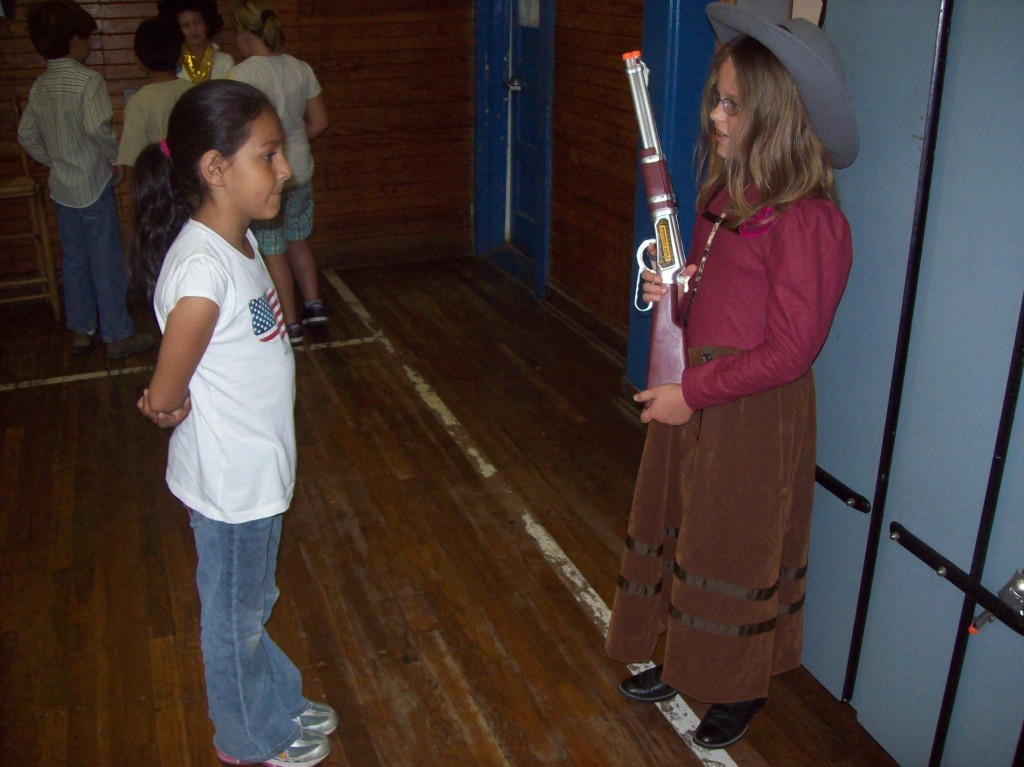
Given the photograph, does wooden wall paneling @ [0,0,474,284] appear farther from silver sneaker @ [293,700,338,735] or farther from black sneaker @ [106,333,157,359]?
silver sneaker @ [293,700,338,735]

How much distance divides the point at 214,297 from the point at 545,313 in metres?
3.68

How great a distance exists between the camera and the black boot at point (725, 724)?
2.33 meters

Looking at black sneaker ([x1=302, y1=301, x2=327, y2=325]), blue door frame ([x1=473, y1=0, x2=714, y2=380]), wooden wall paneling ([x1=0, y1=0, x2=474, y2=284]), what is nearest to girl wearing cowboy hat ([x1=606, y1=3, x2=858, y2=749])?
blue door frame ([x1=473, y1=0, x2=714, y2=380])

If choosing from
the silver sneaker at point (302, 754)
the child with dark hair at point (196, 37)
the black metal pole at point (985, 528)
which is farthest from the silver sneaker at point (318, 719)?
the child with dark hair at point (196, 37)

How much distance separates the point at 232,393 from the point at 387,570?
4.31 ft

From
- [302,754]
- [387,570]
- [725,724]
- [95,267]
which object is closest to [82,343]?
[95,267]

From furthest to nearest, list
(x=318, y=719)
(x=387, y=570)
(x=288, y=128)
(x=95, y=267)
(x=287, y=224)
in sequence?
(x=287, y=224) → (x=95, y=267) → (x=288, y=128) → (x=387, y=570) → (x=318, y=719)

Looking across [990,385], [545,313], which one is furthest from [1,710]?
[545,313]

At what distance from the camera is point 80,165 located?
4.42 m

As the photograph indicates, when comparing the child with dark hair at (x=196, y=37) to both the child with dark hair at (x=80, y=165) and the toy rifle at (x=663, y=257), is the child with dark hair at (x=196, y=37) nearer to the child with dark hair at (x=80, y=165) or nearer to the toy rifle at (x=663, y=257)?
the child with dark hair at (x=80, y=165)

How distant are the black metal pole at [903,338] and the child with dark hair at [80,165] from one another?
12.1 feet

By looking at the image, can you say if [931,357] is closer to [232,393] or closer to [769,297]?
[769,297]

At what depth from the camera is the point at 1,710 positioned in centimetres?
247

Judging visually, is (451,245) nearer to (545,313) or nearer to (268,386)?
(545,313)
